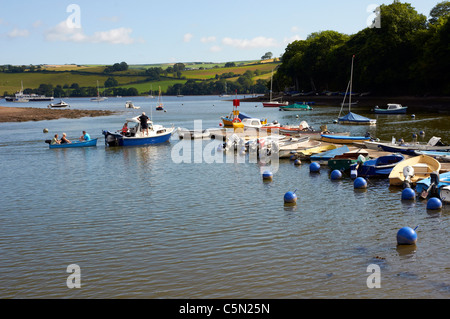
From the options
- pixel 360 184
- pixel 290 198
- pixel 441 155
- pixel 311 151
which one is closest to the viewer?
pixel 290 198

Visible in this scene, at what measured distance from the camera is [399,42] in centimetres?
10675

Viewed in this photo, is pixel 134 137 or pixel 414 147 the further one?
pixel 134 137

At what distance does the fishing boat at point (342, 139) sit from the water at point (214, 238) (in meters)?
11.9

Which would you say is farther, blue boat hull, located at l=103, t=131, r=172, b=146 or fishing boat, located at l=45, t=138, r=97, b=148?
blue boat hull, located at l=103, t=131, r=172, b=146

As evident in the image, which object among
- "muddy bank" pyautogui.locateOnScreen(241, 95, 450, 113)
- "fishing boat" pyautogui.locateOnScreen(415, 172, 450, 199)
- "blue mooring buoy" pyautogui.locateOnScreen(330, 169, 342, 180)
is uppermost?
"muddy bank" pyautogui.locateOnScreen(241, 95, 450, 113)

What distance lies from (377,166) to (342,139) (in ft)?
47.0

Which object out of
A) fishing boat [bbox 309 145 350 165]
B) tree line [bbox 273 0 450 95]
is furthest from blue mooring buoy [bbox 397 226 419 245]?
tree line [bbox 273 0 450 95]

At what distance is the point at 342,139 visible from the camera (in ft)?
138

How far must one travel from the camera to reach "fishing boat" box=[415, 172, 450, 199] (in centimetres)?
2233

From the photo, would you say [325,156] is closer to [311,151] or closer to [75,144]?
[311,151]

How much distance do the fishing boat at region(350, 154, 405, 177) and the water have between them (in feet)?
2.42

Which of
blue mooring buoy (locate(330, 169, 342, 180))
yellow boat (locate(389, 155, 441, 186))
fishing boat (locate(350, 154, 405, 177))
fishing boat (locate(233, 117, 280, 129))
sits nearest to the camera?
yellow boat (locate(389, 155, 441, 186))

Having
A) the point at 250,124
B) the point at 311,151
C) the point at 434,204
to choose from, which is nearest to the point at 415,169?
the point at 434,204

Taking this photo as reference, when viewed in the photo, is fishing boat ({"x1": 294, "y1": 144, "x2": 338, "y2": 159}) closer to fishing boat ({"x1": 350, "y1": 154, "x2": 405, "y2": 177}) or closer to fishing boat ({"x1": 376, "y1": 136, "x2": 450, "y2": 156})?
fishing boat ({"x1": 376, "y1": 136, "x2": 450, "y2": 156})
